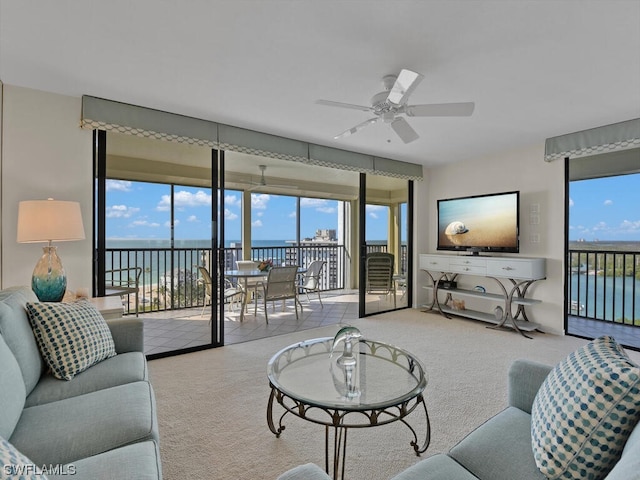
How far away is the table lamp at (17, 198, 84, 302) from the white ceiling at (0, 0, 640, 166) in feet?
3.20

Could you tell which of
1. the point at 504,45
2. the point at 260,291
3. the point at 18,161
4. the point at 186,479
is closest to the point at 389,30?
Answer: the point at 504,45

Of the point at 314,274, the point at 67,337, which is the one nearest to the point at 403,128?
the point at 67,337

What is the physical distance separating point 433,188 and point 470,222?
104 centimetres

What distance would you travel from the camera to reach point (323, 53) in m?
2.08

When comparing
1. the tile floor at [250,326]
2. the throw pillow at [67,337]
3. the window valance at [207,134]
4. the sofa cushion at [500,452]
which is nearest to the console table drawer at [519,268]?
the tile floor at [250,326]

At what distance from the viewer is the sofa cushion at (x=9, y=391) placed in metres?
1.12

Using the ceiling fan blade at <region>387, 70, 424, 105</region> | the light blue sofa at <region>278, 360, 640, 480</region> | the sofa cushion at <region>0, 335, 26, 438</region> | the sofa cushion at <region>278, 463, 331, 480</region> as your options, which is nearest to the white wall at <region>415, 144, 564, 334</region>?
the ceiling fan blade at <region>387, 70, 424, 105</region>

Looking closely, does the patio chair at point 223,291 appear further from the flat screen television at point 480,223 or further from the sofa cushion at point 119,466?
the flat screen television at point 480,223

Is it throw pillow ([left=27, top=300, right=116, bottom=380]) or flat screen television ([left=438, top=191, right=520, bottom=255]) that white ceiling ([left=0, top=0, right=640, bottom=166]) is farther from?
throw pillow ([left=27, top=300, right=116, bottom=380])

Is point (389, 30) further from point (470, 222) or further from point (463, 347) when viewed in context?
point (470, 222)

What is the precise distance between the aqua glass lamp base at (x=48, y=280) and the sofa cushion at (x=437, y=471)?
2.46 m

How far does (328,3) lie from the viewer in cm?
164

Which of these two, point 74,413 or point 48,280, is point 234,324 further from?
point 74,413

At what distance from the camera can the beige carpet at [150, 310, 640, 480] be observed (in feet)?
5.55
